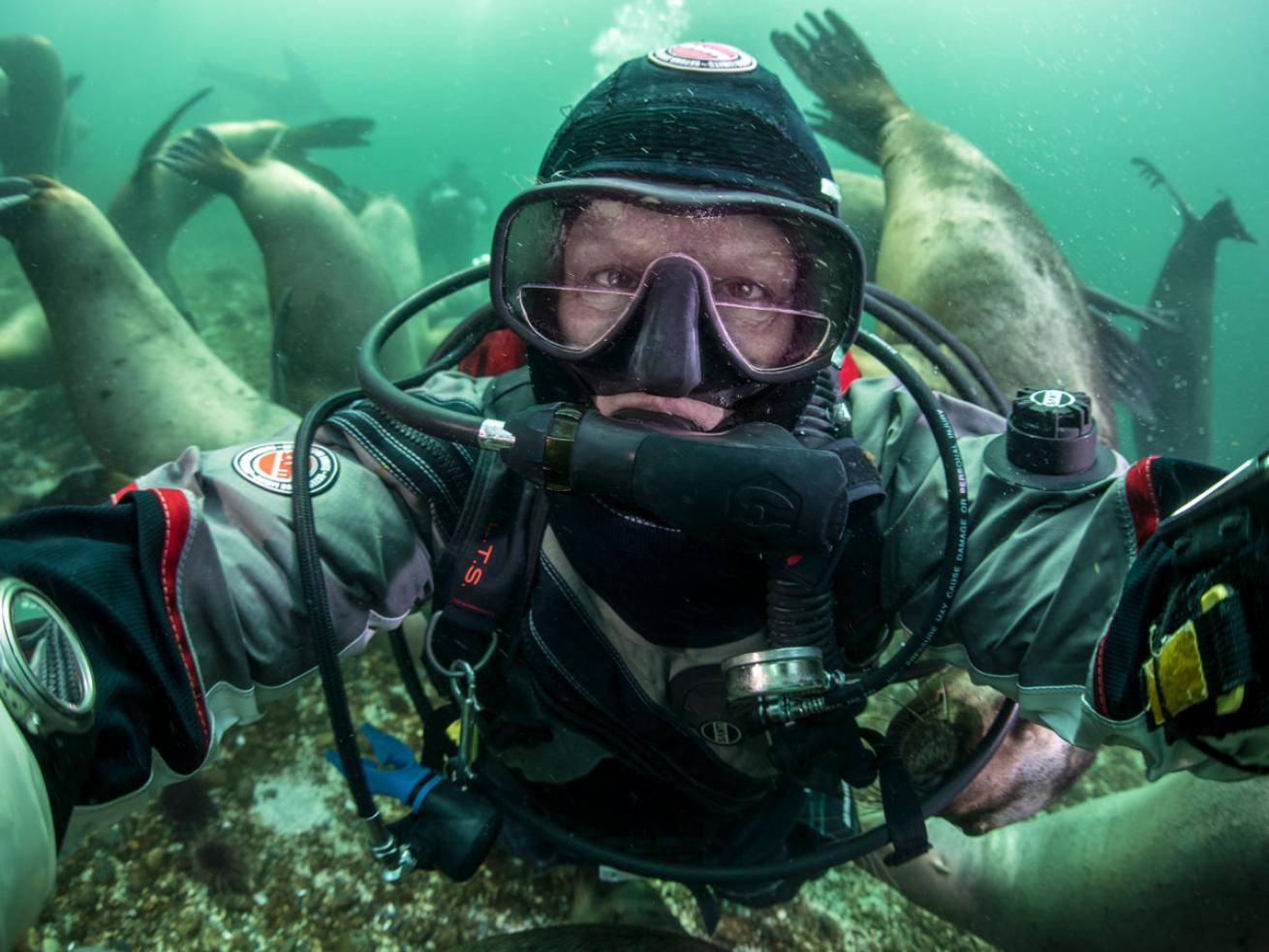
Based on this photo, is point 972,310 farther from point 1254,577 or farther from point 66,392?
point 66,392

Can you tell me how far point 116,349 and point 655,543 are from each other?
4.80 meters

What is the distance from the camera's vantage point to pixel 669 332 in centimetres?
149

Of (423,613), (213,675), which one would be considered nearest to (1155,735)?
(213,675)

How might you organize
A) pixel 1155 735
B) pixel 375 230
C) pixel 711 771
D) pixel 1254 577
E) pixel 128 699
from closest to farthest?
pixel 1254 577, pixel 128 699, pixel 1155 735, pixel 711 771, pixel 375 230

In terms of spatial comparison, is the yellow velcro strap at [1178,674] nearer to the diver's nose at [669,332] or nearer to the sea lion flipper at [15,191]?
the diver's nose at [669,332]

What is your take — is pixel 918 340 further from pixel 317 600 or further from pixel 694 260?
pixel 317 600

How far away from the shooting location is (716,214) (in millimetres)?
1642

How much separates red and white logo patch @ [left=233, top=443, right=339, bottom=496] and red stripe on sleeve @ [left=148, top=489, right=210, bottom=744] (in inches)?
9.8

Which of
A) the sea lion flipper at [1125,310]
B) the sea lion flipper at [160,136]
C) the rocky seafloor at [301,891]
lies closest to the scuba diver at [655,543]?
the rocky seafloor at [301,891]

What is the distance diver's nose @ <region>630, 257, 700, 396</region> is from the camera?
4.82ft

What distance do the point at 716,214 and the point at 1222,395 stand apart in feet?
200

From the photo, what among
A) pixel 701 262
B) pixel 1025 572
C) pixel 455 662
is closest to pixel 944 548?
pixel 1025 572

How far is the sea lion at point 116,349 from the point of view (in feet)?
14.5

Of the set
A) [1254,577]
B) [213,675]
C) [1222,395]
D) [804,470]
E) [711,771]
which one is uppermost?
[1254,577]
